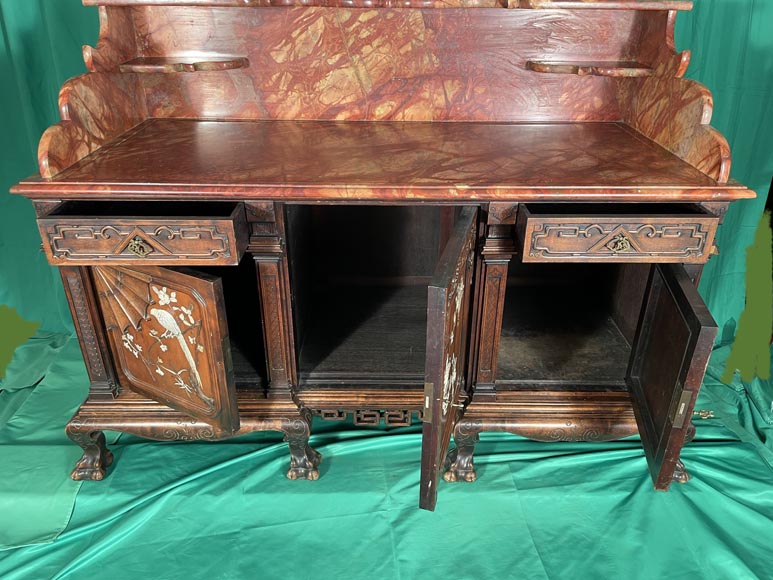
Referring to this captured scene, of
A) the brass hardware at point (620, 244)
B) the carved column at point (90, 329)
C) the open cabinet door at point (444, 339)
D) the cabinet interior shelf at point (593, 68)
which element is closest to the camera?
the open cabinet door at point (444, 339)

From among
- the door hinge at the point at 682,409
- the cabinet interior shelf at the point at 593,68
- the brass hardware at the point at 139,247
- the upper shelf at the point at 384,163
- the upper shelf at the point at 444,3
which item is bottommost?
the door hinge at the point at 682,409

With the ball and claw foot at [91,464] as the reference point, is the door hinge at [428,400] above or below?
above

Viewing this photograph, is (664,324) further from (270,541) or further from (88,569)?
(88,569)

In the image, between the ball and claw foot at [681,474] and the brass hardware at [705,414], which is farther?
the brass hardware at [705,414]

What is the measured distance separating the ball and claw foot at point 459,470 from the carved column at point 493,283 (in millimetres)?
241

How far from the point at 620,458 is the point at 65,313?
7.76 ft

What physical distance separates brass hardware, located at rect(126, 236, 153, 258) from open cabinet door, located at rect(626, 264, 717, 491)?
1332mm

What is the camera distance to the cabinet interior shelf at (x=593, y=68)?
5.70ft

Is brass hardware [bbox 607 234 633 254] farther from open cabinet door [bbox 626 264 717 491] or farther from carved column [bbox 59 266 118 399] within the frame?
carved column [bbox 59 266 118 399]

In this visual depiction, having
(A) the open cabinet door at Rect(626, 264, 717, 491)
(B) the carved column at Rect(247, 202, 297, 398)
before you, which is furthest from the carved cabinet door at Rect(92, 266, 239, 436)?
(A) the open cabinet door at Rect(626, 264, 717, 491)

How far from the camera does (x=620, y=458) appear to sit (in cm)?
199

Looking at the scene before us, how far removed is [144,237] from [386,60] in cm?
101

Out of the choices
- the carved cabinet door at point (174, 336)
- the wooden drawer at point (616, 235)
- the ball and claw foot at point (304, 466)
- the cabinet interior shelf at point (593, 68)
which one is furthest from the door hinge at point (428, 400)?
the cabinet interior shelf at point (593, 68)

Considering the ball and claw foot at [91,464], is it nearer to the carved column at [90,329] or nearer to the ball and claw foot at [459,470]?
the carved column at [90,329]
